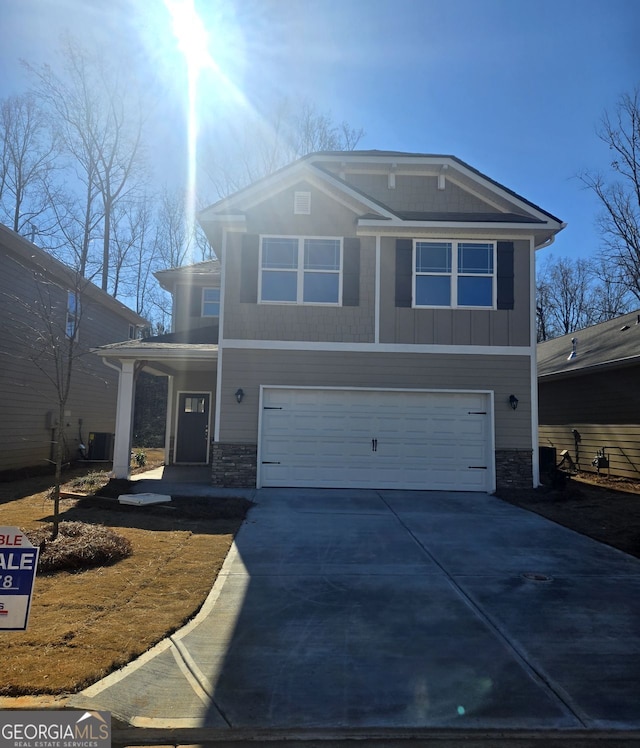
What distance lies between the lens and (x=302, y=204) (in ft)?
39.4

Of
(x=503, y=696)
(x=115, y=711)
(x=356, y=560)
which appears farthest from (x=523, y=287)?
(x=115, y=711)

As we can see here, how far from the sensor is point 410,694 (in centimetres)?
349

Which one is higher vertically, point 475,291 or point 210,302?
point 210,302

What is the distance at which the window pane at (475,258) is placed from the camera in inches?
473

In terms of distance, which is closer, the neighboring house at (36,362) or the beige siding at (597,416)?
the neighboring house at (36,362)

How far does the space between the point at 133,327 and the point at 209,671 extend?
65.7 feet

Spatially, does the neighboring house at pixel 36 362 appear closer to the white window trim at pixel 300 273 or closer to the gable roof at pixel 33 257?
the gable roof at pixel 33 257

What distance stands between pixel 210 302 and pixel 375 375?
21.9 ft

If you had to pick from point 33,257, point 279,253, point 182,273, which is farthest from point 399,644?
point 182,273

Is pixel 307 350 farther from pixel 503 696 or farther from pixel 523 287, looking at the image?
pixel 503 696

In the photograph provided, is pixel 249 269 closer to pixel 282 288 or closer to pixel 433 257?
pixel 282 288

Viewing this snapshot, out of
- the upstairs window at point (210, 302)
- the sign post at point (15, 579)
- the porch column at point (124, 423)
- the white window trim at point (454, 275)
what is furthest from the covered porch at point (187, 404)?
the sign post at point (15, 579)

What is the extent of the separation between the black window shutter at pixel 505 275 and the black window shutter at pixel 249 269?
17.6 ft

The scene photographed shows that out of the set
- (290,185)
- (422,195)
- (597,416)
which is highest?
(422,195)
